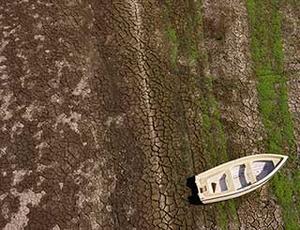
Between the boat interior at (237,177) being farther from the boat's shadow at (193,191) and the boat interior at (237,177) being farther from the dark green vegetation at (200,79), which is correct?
the dark green vegetation at (200,79)

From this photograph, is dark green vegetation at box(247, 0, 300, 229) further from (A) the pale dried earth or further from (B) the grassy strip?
(B) the grassy strip

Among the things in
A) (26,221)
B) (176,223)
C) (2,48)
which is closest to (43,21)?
(2,48)

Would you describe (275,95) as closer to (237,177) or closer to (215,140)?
(215,140)

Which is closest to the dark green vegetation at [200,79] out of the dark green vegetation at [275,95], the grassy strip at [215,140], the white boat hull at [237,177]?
the grassy strip at [215,140]

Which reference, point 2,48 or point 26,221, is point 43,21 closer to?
point 2,48

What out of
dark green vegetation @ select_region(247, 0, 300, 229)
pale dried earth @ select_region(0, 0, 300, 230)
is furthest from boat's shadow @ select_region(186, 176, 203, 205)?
dark green vegetation @ select_region(247, 0, 300, 229)

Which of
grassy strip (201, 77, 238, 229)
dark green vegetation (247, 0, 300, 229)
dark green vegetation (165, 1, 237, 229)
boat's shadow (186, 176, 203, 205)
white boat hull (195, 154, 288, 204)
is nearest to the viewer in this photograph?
white boat hull (195, 154, 288, 204)
